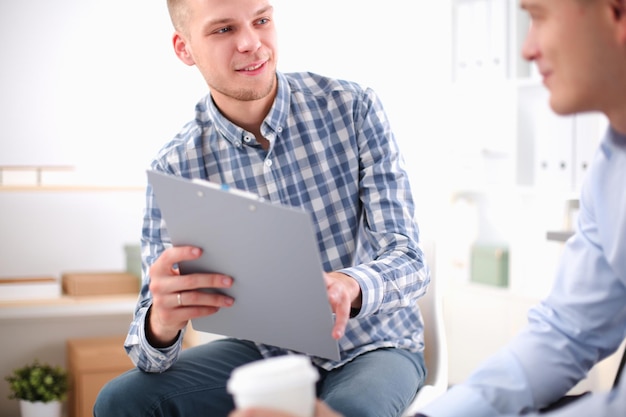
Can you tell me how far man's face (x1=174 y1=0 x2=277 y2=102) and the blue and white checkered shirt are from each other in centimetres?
6

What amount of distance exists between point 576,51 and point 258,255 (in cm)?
57

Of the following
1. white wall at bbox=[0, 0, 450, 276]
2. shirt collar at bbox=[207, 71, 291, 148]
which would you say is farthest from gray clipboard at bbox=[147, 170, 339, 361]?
white wall at bbox=[0, 0, 450, 276]

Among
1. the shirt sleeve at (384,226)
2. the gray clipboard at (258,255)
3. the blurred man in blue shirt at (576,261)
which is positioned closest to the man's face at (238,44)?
the shirt sleeve at (384,226)

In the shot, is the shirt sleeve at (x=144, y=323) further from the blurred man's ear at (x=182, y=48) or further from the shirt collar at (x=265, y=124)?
the blurred man's ear at (x=182, y=48)

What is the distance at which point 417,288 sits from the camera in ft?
5.57

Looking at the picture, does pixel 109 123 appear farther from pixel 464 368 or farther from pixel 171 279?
pixel 171 279

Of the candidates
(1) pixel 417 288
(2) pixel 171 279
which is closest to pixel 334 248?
(1) pixel 417 288

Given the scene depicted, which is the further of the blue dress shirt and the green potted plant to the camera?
the green potted plant

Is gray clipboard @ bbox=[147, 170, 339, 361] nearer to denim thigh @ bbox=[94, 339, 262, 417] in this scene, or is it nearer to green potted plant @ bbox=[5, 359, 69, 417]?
denim thigh @ bbox=[94, 339, 262, 417]

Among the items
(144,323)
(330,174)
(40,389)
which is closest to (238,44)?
(330,174)

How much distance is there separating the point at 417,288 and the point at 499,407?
1.55ft

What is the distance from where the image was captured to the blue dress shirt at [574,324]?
1.22m

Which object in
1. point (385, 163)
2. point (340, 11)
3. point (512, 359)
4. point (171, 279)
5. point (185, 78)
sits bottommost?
point (512, 359)

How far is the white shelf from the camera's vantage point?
3072 millimetres
